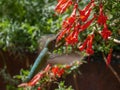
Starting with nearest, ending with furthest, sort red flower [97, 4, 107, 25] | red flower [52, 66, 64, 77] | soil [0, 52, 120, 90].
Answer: red flower [97, 4, 107, 25] < red flower [52, 66, 64, 77] < soil [0, 52, 120, 90]

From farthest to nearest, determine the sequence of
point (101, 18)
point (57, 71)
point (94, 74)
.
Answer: point (94, 74) < point (57, 71) < point (101, 18)

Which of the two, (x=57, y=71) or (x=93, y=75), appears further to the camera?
(x=93, y=75)

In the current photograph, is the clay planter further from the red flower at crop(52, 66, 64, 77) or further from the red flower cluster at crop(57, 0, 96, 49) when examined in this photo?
the red flower cluster at crop(57, 0, 96, 49)

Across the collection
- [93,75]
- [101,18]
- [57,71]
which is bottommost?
[93,75]

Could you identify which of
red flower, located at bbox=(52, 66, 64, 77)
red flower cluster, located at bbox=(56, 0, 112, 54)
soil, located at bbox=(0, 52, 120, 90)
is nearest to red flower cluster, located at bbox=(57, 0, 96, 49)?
red flower cluster, located at bbox=(56, 0, 112, 54)

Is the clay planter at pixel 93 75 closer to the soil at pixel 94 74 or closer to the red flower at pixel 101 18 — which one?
the soil at pixel 94 74

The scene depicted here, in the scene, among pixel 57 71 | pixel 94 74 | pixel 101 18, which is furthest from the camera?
pixel 94 74

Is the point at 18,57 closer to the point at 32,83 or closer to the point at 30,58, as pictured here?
the point at 30,58

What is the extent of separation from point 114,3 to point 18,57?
125 cm

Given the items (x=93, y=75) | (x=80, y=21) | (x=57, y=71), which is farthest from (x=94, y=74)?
(x=80, y=21)

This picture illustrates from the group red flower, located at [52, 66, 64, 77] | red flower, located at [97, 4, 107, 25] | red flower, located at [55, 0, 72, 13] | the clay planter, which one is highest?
red flower, located at [55, 0, 72, 13]

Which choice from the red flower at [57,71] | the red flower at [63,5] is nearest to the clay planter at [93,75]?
the red flower at [57,71]

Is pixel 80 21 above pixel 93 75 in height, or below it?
above

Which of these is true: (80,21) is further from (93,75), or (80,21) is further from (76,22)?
(93,75)
